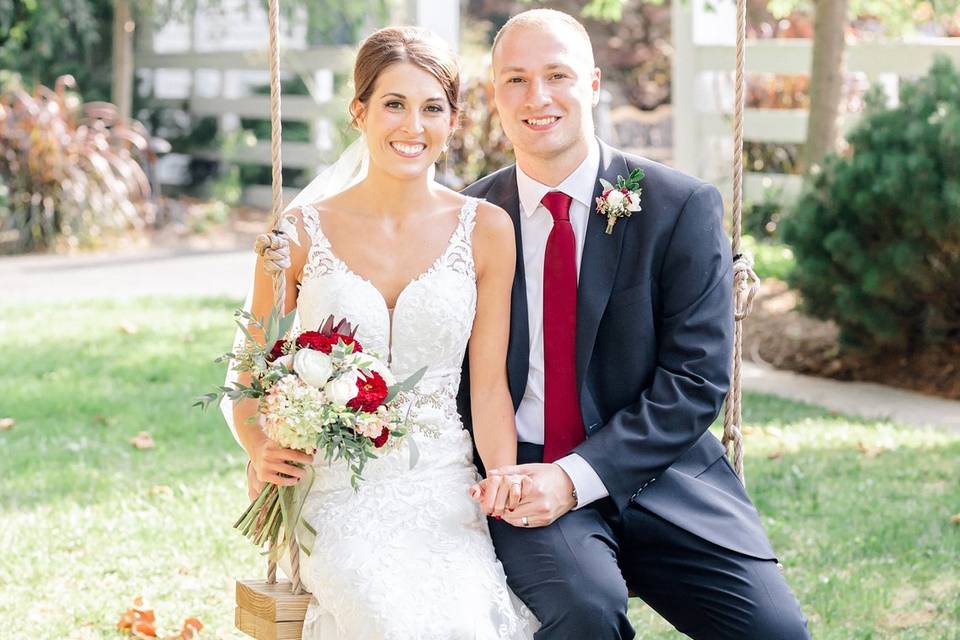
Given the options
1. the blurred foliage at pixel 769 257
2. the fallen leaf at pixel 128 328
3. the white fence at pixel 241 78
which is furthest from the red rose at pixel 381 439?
the white fence at pixel 241 78

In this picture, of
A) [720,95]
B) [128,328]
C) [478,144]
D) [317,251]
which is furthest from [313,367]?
[720,95]

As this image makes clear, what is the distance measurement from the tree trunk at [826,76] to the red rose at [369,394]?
21.2 ft

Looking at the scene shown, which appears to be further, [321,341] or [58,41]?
[58,41]

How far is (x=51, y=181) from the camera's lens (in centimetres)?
1188

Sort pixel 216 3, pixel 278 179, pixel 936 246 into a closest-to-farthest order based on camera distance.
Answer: pixel 278 179, pixel 936 246, pixel 216 3

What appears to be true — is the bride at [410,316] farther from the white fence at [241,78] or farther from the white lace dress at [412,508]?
the white fence at [241,78]

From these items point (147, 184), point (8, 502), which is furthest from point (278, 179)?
point (147, 184)

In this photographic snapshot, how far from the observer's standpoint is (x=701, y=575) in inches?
130

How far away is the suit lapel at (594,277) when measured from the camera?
11.4 ft

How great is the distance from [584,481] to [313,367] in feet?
2.54

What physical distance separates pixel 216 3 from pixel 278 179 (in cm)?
1393

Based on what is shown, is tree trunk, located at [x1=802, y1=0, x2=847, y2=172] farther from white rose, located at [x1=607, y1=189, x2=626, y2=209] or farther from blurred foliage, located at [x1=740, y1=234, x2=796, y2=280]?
white rose, located at [x1=607, y1=189, x2=626, y2=209]

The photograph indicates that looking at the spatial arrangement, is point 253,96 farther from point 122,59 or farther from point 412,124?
point 412,124

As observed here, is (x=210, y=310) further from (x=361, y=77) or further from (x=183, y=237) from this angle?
(x=361, y=77)
